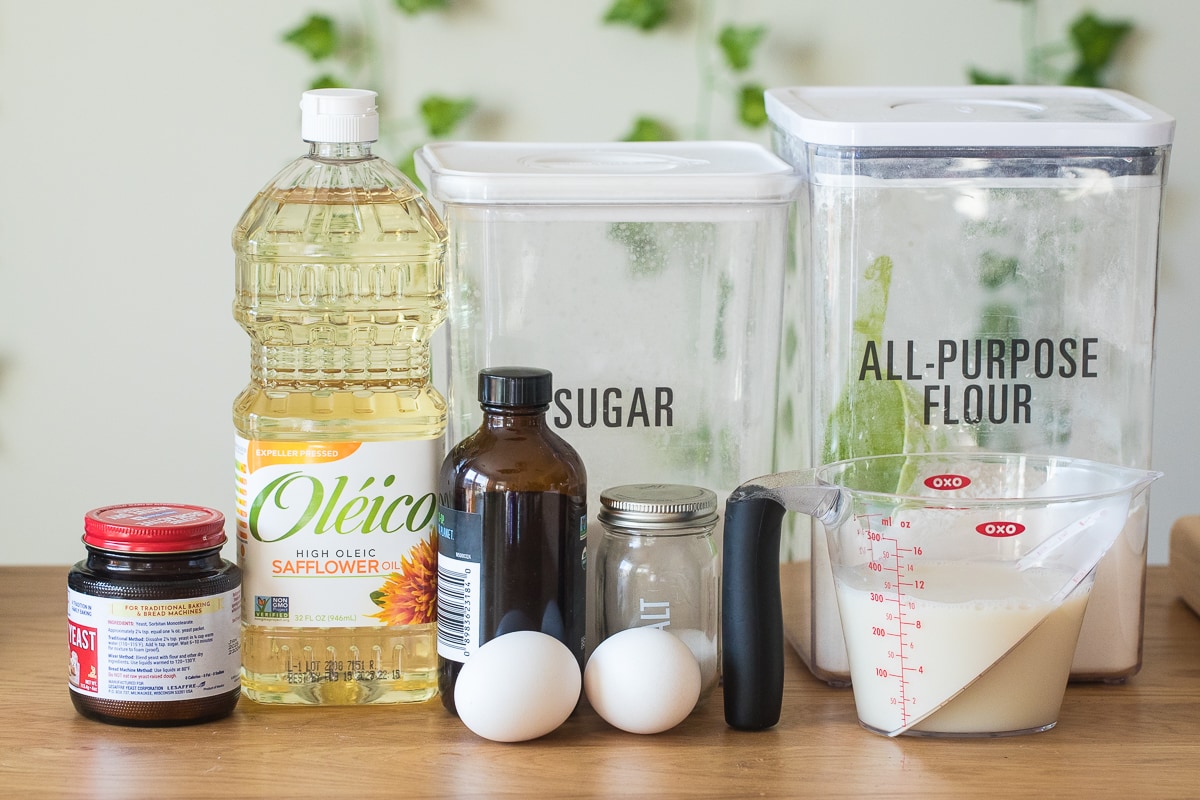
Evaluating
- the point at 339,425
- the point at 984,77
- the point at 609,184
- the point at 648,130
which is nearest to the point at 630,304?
the point at 609,184

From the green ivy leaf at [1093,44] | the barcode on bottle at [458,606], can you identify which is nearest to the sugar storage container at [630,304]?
the barcode on bottle at [458,606]

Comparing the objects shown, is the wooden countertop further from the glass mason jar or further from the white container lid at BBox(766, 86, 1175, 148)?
the white container lid at BBox(766, 86, 1175, 148)

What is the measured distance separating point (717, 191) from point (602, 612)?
0.28 m

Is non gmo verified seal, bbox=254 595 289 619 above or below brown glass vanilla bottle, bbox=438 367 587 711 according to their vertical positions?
below

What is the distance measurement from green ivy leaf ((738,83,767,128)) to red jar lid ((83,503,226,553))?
89 cm

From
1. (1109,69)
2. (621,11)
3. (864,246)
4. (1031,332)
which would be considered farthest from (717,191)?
(1109,69)

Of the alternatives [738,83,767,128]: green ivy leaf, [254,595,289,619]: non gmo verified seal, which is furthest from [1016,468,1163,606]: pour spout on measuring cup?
[738,83,767,128]: green ivy leaf

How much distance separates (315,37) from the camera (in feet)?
4.91

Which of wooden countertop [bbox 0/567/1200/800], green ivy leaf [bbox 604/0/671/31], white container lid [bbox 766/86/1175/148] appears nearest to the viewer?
wooden countertop [bbox 0/567/1200/800]

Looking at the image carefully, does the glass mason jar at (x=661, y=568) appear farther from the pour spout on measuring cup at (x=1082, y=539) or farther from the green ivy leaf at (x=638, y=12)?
the green ivy leaf at (x=638, y=12)

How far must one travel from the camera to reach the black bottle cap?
31.7 inches

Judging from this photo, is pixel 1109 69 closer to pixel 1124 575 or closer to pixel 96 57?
pixel 1124 575

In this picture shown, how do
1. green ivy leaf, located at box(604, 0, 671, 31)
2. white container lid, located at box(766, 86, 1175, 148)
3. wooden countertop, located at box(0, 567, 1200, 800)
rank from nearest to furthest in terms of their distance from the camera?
1. wooden countertop, located at box(0, 567, 1200, 800)
2. white container lid, located at box(766, 86, 1175, 148)
3. green ivy leaf, located at box(604, 0, 671, 31)

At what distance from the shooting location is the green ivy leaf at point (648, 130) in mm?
1522
